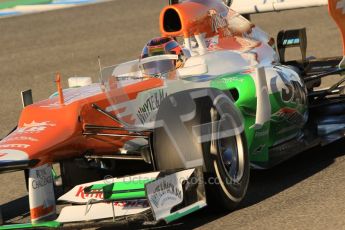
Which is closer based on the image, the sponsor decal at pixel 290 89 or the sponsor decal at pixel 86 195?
the sponsor decal at pixel 86 195

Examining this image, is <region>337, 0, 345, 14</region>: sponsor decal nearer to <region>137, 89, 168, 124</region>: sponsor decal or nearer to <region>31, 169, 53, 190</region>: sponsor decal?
<region>137, 89, 168, 124</region>: sponsor decal

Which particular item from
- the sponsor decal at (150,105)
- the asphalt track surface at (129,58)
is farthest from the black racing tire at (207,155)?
the sponsor decal at (150,105)

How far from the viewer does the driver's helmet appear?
7.55m

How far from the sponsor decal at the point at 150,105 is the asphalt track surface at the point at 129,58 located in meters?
0.82

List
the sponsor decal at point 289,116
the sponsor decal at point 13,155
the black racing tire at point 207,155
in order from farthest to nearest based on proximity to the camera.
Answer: the sponsor decal at point 289,116
the black racing tire at point 207,155
the sponsor decal at point 13,155

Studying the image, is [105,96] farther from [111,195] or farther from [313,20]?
[313,20]

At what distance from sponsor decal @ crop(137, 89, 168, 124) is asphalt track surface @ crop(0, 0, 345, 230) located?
82cm

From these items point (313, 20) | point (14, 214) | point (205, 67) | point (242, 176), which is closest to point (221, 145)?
point (242, 176)

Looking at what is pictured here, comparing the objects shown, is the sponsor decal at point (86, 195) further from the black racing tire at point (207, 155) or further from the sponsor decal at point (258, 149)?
the sponsor decal at point (258, 149)

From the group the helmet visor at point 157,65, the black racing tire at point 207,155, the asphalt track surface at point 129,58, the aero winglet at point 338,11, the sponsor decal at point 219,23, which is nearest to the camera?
the black racing tire at point 207,155

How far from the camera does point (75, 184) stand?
6980 mm

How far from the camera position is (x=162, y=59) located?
25.0ft

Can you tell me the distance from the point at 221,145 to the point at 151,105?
62 centimetres

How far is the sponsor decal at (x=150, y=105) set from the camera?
687cm
